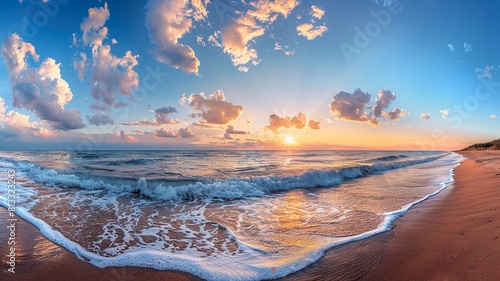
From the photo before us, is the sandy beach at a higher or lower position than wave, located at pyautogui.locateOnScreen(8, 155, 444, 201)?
higher

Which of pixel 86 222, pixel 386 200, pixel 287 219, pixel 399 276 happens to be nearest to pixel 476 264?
pixel 399 276

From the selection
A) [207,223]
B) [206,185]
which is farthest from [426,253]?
[206,185]

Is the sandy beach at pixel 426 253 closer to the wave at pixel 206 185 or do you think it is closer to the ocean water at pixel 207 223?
the ocean water at pixel 207 223

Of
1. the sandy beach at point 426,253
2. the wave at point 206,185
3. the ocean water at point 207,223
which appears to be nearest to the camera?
the sandy beach at point 426,253

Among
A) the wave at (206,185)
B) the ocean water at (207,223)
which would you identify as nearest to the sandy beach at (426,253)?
the ocean water at (207,223)

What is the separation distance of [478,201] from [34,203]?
15.2 meters

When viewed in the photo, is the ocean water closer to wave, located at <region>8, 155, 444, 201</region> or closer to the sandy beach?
wave, located at <region>8, 155, 444, 201</region>

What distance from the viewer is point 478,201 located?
7.68m

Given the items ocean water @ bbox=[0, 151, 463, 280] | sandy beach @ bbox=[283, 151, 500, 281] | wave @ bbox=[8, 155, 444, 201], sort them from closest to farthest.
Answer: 1. sandy beach @ bbox=[283, 151, 500, 281]
2. ocean water @ bbox=[0, 151, 463, 280]
3. wave @ bbox=[8, 155, 444, 201]

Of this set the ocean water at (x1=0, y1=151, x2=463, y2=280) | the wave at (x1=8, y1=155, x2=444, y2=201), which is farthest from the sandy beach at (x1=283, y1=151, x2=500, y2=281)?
the wave at (x1=8, y1=155, x2=444, y2=201)

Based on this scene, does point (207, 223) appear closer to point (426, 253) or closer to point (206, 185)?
point (426, 253)

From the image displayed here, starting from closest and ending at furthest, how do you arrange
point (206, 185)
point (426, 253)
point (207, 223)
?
point (426, 253) → point (207, 223) → point (206, 185)

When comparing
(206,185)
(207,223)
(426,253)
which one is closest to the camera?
(426,253)

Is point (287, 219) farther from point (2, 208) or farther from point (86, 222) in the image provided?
point (2, 208)
